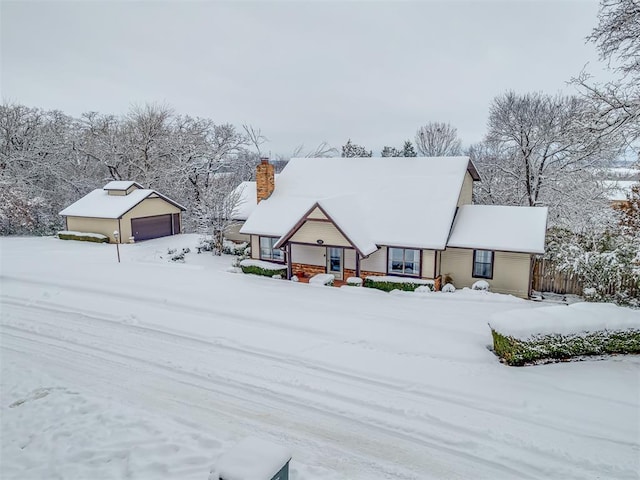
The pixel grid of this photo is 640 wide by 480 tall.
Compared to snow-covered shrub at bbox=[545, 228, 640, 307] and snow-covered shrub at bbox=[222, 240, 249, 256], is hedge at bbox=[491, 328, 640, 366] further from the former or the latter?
snow-covered shrub at bbox=[222, 240, 249, 256]

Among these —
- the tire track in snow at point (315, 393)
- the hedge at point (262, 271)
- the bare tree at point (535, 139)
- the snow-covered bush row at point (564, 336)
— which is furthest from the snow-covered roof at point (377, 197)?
the tire track in snow at point (315, 393)

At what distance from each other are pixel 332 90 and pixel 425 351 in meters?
36.4

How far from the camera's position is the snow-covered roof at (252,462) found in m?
3.92

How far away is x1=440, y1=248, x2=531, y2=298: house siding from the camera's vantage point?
17234mm

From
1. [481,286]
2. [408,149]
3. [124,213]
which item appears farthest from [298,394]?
[408,149]

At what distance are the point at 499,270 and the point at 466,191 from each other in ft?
18.9

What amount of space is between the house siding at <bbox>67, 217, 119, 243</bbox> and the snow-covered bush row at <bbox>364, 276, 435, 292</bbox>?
65.3ft

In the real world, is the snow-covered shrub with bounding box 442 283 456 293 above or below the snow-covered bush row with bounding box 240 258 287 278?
below

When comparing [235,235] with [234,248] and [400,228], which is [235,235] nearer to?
[234,248]

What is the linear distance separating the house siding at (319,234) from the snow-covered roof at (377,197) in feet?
1.88

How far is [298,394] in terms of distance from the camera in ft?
27.2

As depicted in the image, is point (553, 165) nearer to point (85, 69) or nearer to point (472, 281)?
point (472, 281)

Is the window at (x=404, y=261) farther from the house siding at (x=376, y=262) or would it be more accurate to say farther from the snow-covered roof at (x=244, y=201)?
the snow-covered roof at (x=244, y=201)

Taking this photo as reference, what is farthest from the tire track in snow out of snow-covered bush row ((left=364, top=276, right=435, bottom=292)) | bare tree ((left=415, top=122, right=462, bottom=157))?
bare tree ((left=415, top=122, right=462, bottom=157))
